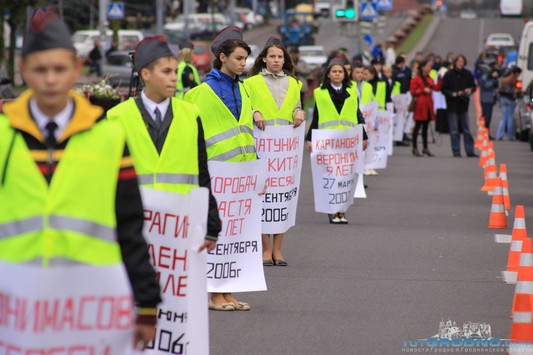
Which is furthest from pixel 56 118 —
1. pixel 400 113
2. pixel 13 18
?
pixel 13 18

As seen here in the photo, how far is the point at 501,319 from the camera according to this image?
986 centimetres

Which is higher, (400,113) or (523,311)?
(523,311)

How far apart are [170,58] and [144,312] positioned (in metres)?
2.11

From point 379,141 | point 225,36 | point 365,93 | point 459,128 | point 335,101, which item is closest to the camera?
point 225,36

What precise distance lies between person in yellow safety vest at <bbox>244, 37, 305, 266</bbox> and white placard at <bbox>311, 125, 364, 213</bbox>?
→ 2744mm

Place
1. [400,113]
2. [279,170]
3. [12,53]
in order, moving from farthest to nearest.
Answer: [12,53], [400,113], [279,170]

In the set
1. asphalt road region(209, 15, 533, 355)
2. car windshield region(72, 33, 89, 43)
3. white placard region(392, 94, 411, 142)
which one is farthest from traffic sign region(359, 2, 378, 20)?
car windshield region(72, 33, 89, 43)

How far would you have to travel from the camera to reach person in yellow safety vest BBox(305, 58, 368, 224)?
15.1 meters

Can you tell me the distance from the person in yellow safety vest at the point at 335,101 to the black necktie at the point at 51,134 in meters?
10.3

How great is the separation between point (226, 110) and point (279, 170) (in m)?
2.59

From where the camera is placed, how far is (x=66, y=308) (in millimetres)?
4590

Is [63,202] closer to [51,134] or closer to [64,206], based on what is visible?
[64,206]

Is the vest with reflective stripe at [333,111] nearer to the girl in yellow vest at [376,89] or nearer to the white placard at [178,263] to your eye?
the girl in yellow vest at [376,89]

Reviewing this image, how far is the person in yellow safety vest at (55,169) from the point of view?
458 centimetres
